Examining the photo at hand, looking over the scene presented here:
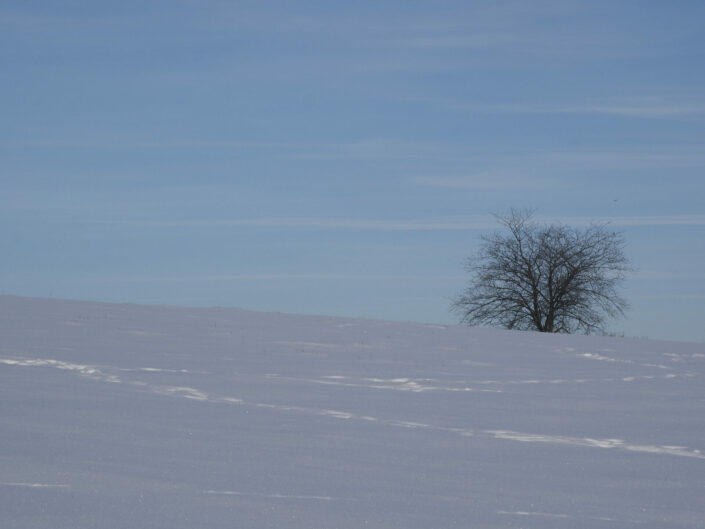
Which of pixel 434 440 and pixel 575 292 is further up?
pixel 575 292

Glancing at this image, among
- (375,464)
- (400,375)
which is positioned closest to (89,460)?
(375,464)

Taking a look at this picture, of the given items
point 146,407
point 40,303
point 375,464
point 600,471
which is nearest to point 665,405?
point 600,471

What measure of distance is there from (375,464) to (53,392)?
4519 mm

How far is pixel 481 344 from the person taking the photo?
58.1 ft

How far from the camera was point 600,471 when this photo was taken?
6.83m

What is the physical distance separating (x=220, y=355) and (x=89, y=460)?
290 inches

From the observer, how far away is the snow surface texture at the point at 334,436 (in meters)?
5.42

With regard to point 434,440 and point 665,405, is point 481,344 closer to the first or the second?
point 665,405

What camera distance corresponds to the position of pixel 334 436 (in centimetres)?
787

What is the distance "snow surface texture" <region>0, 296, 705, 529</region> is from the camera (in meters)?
5.42

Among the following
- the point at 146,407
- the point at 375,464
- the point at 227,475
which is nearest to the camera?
the point at 227,475

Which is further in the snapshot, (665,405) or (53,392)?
(665,405)

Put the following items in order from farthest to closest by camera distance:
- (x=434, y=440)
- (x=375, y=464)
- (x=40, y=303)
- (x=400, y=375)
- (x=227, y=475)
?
1. (x=40, y=303)
2. (x=400, y=375)
3. (x=434, y=440)
4. (x=375, y=464)
5. (x=227, y=475)

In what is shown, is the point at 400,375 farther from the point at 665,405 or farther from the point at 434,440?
the point at 434,440
